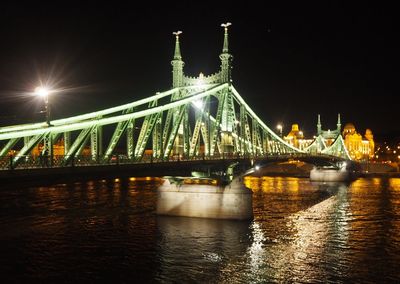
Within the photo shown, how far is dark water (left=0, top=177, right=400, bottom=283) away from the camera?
69.3ft

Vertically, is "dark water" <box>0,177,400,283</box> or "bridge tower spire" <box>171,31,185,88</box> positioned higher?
"bridge tower spire" <box>171,31,185,88</box>

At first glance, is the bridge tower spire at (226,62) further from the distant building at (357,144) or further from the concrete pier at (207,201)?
the distant building at (357,144)

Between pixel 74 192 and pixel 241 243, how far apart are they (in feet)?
95.5

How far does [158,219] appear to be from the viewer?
112 ft

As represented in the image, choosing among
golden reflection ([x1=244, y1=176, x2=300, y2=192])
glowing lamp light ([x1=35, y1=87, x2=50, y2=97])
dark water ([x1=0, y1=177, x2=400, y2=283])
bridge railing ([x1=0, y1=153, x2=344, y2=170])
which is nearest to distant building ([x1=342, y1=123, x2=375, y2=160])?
golden reflection ([x1=244, y1=176, x2=300, y2=192])

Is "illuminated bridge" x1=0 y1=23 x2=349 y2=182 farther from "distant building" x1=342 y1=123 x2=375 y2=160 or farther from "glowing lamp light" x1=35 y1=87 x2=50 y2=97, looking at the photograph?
"distant building" x1=342 y1=123 x2=375 y2=160

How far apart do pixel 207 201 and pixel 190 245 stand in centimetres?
798

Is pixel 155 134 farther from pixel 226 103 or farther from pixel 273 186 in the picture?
pixel 273 186

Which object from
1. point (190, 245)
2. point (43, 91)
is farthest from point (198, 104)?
point (43, 91)

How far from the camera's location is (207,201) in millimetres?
34094

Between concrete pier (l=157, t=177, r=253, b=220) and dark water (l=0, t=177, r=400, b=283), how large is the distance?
74cm

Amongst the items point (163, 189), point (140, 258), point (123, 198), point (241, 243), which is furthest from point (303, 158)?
point (140, 258)

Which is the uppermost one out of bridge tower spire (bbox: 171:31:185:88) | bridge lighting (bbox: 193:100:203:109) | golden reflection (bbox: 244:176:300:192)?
bridge tower spire (bbox: 171:31:185:88)

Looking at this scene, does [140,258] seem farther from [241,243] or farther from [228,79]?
[228,79]
